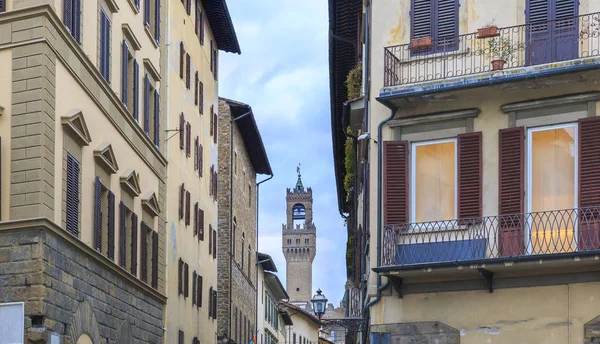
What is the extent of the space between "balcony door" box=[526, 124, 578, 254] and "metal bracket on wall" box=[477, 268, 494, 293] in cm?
81

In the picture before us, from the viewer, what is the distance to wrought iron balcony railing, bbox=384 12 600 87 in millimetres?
21531

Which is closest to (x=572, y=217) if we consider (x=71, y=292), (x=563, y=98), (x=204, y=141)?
(x=563, y=98)

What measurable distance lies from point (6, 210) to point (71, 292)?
241cm

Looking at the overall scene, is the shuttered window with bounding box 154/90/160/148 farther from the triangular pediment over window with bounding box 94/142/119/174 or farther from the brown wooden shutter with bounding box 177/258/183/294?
the brown wooden shutter with bounding box 177/258/183/294

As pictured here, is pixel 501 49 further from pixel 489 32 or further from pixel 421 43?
pixel 421 43

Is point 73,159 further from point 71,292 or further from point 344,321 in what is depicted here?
point 344,321

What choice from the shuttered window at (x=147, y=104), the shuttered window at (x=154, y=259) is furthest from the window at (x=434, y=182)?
the shuttered window at (x=154, y=259)

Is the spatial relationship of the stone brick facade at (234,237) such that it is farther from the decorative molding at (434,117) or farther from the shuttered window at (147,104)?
the decorative molding at (434,117)

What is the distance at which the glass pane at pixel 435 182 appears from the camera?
72.1 ft

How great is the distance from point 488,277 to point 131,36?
11.9m

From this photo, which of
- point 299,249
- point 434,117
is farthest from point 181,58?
point 299,249

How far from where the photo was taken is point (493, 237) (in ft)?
69.9

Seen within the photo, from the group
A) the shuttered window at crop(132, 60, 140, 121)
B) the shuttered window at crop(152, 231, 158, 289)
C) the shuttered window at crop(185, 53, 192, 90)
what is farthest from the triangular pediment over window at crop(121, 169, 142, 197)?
the shuttered window at crop(185, 53, 192, 90)

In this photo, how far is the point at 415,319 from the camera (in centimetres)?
2173
